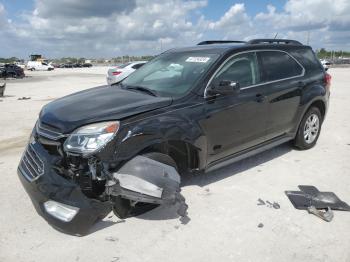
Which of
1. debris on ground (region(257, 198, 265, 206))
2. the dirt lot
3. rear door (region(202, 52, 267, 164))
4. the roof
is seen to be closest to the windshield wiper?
rear door (region(202, 52, 267, 164))

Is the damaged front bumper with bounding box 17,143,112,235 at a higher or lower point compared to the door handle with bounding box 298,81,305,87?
lower

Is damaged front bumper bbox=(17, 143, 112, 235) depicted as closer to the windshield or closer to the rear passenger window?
the windshield

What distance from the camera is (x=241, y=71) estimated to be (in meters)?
4.68

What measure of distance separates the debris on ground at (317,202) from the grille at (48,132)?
2754 mm

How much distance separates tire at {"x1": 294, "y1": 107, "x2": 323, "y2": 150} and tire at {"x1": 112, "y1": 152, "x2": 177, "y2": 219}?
307 centimetres

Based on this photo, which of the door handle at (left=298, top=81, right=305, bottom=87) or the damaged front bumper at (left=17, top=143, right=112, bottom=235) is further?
the door handle at (left=298, top=81, right=305, bottom=87)

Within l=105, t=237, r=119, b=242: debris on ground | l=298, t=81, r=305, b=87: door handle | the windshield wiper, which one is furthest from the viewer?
l=298, t=81, r=305, b=87: door handle

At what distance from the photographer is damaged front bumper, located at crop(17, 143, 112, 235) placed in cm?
319

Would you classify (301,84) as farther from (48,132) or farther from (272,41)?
(48,132)

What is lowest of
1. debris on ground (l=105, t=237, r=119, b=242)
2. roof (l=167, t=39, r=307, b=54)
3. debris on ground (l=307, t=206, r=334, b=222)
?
debris on ground (l=307, t=206, r=334, b=222)

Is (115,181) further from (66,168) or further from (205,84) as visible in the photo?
(205,84)

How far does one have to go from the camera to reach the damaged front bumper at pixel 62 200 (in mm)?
3188

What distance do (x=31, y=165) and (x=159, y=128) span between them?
4.49ft

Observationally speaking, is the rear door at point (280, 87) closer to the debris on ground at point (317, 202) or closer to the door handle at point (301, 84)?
the door handle at point (301, 84)
